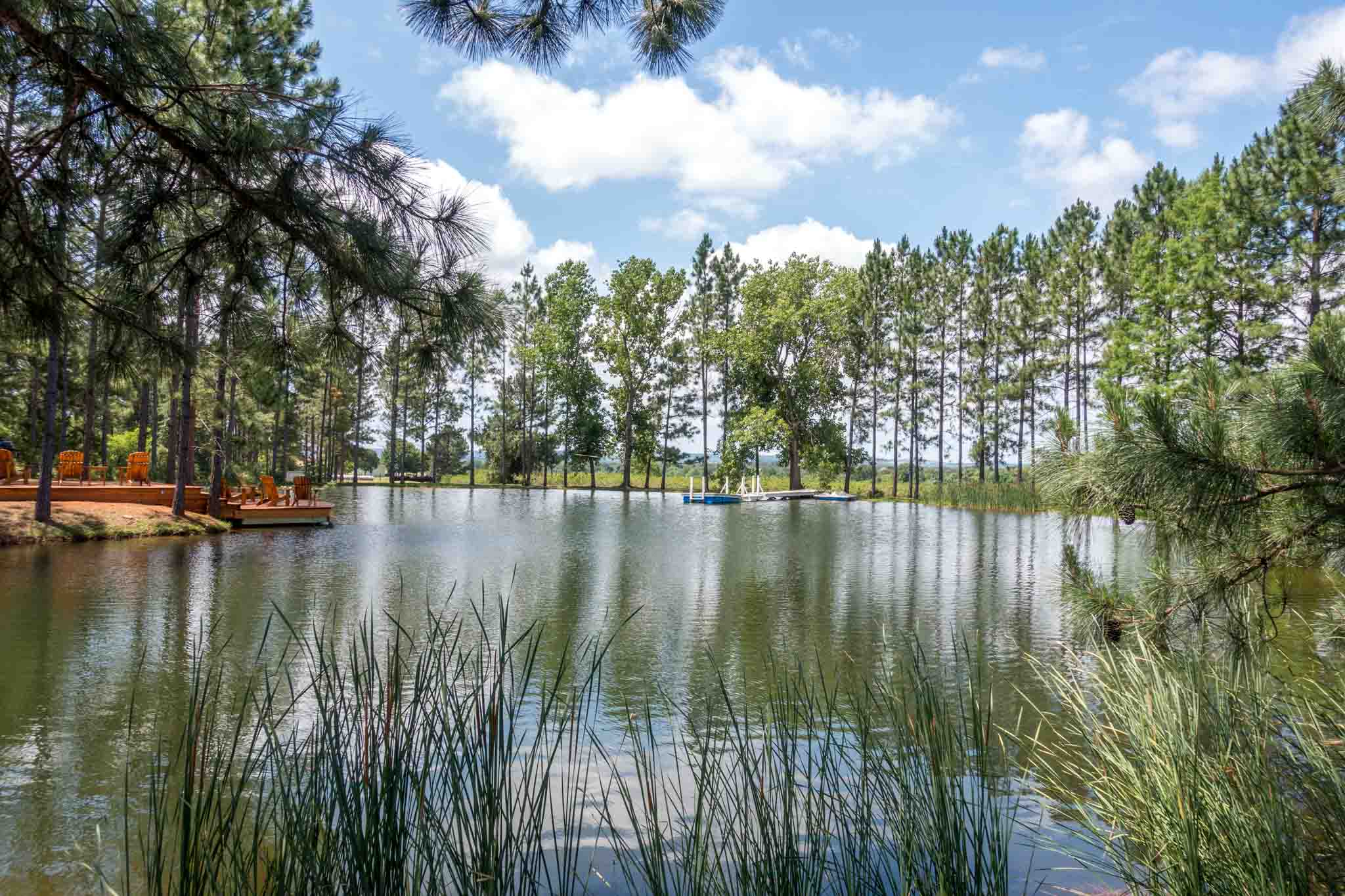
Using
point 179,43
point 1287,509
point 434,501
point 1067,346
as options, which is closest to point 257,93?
point 179,43

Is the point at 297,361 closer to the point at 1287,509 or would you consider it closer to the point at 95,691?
the point at 95,691

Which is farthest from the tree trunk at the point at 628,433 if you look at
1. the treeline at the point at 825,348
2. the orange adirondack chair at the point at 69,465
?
the orange adirondack chair at the point at 69,465

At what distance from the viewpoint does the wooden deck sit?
14320 millimetres

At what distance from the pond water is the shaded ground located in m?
0.71

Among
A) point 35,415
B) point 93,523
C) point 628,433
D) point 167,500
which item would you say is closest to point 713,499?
point 628,433

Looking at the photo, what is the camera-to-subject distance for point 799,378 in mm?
38000

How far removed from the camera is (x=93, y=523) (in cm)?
1277

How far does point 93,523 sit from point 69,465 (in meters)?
5.53

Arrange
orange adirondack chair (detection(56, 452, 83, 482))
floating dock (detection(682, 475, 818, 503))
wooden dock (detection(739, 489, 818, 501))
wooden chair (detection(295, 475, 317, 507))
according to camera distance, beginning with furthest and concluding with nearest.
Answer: wooden dock (detection(739, 489, 818, 501))
floating dock (detection(682, 475, 818, 503))
wooden chair (detection(295, 475, 317, 507))
orange adirondack chair (detection(56, 452, 83, 482))

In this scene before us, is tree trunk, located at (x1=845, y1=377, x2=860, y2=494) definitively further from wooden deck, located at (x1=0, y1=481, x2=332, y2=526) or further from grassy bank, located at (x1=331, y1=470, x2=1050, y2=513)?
wooden deck, located at (x1=0, y1=481, x2=332, y2=526)

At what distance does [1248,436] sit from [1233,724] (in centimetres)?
122

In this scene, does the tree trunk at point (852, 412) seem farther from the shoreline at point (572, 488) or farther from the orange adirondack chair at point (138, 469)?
the orange adirondack chair at point (138, 469)

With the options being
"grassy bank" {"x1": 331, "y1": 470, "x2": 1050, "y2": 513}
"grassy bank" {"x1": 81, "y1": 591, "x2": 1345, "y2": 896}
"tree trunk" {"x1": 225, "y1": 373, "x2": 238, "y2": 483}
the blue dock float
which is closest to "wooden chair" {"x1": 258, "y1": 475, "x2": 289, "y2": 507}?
"tree trunk" {"x1": 225, "y1": 373, "x2": 238, "y2": 483}

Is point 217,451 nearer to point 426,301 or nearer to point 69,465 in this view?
point 69,465
